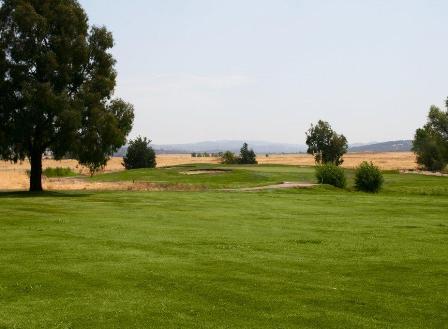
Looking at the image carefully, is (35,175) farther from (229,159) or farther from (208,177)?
(229,159)

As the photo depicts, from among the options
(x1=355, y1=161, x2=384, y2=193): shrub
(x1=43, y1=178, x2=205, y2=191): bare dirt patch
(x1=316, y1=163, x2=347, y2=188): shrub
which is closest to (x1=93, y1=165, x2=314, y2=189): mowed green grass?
(x1=43, y1=178, x2=205, y2=191): bare dirt patch

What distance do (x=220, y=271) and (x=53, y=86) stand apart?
33.4 metres

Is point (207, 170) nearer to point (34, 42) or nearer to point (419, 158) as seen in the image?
point (34, 42)

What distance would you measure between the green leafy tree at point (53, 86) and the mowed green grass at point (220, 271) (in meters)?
16.1

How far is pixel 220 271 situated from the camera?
15.4m

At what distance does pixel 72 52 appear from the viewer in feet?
151

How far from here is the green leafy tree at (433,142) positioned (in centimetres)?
9400

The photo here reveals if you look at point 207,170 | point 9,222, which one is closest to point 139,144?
point 207,170

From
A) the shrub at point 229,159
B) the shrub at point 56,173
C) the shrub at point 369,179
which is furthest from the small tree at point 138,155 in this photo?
the shrub at point 369,179

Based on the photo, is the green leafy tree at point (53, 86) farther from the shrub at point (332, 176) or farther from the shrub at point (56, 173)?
the shrub at point (56, 173)

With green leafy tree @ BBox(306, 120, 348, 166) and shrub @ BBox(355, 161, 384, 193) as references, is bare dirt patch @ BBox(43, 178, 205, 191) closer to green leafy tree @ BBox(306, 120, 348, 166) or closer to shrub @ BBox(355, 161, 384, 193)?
shrub @ BBox(355, 161, 384, 193)

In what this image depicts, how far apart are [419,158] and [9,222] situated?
101394mm

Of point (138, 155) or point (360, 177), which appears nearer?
point (360, 177)

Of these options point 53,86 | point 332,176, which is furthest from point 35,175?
point 332,176
